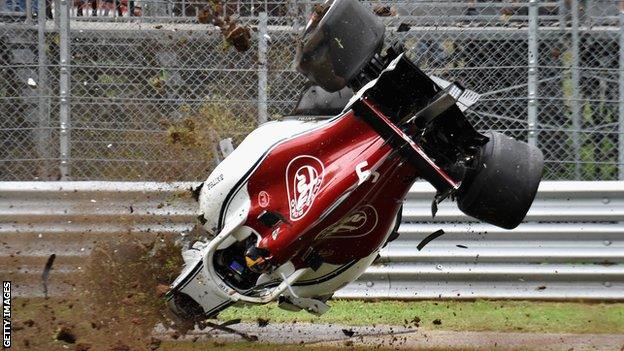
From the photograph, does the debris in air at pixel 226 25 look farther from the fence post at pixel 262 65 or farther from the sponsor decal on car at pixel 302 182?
the sponsor decal on car at pixel 302 182

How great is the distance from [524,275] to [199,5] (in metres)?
3.43

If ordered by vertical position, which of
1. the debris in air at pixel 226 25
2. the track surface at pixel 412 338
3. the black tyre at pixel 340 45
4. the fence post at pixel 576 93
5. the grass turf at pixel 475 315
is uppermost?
the black tyre at pixel 340 45

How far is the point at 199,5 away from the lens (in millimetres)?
9234

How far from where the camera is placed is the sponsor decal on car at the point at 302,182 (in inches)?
237

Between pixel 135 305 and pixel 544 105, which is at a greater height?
pixel 544 105

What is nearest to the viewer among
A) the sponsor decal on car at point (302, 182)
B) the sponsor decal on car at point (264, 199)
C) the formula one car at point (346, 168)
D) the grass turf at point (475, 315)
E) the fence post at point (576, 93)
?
the formula one car at point (346, 168)

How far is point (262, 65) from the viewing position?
916 cm

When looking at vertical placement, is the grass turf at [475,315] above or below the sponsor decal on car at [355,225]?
below

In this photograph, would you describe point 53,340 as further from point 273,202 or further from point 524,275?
point 524,275

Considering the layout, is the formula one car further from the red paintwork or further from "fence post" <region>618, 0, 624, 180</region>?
"fence post" <region>618, 0, 624, 180</region>

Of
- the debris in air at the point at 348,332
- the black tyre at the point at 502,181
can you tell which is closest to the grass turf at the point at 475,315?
the debris in air at the point at 348,332

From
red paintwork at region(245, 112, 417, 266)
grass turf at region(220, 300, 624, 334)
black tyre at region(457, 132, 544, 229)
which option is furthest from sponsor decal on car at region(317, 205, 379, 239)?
grass turf at region(220, 300, 624, 334)

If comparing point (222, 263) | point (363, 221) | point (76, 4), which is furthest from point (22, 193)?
point (363, 221)

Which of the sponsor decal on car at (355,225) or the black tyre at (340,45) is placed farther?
the sponsor decal on car at (355,225)
